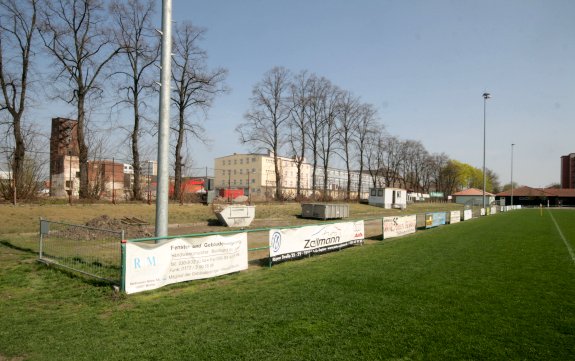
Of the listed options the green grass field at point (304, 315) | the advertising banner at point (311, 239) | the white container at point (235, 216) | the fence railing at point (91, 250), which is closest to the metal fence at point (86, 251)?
the fence railing at point (91, 250)

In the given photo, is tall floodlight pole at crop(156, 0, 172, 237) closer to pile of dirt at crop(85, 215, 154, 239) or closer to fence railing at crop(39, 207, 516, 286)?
fence railing at crop(39, 207, 516, 286)

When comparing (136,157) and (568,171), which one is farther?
(568,171)

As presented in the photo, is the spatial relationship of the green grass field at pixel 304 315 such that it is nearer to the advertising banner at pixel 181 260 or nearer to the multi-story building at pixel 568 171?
the advertising banner at pixel 181 260

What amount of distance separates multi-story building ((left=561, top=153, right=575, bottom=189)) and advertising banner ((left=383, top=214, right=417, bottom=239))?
167 metres

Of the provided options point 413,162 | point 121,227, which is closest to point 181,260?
point 121,227

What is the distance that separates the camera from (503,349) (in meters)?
5.15

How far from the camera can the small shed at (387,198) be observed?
53.4 m

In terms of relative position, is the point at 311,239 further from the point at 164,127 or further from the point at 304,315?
the point at 304,315

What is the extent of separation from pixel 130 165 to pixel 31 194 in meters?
8.22

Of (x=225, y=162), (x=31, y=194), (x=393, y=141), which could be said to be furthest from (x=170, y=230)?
(x=225, y=162)

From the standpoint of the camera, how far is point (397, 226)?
22344 mm

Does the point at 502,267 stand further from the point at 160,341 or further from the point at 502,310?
the point at 160,341

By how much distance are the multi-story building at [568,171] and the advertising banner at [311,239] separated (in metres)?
176

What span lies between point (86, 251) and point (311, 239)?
7.44m
